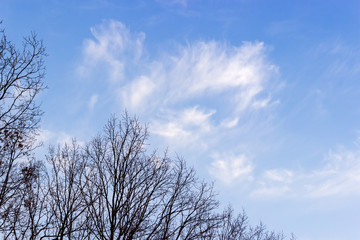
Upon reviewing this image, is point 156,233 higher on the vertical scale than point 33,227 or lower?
lower

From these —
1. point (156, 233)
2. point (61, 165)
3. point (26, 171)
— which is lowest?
point (156, 233)

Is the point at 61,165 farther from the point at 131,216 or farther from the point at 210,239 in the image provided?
the point at 210,239

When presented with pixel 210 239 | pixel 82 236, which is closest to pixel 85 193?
pixel 82 236

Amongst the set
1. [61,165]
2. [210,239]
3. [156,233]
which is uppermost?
[61,165]

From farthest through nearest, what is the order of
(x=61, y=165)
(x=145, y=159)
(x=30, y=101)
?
(x=61, y=165)
(x=145, y=159)
(x=30, y=101)

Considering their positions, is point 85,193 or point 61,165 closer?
point 85,193

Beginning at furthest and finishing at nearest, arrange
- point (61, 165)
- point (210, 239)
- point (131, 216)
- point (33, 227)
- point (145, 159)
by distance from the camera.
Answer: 1. point (210, 239)
2. point (61, 165)
3. point (33, 227)
4. point (145, 159)
5. point (131, 216)

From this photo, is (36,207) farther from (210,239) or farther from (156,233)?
(210,239)

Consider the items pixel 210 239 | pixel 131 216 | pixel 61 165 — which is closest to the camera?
pixel 131 216

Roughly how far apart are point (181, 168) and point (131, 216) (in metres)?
3.70

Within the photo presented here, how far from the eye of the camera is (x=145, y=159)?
632 inches

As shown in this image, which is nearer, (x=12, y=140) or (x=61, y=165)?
(x=12, y=140)

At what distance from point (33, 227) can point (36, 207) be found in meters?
1.13

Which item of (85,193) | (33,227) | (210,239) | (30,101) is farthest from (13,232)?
(210,239)
